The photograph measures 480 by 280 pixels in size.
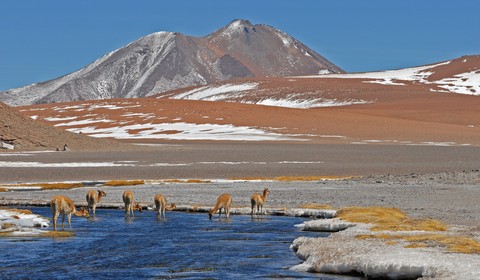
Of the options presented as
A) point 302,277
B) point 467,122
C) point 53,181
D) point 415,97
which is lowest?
point 302,277

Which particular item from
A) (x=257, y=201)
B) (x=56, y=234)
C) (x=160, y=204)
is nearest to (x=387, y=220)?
(x=257, y=201)

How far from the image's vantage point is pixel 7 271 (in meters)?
16.7

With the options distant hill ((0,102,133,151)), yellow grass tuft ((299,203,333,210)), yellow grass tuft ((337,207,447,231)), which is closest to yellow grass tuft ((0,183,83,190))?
yellow grass tuft ((299,203,333,210))

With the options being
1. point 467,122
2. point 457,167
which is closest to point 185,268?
point 457,167

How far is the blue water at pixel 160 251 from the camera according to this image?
1669 cm

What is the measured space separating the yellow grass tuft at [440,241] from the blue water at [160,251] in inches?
95.5

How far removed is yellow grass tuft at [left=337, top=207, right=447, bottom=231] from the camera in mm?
21125

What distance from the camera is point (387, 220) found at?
23078mm

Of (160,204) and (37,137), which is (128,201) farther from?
(37,137)

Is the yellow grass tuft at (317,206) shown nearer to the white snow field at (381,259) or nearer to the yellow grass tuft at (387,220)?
the yellow grass tuft at (387,220)

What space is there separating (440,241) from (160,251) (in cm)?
659

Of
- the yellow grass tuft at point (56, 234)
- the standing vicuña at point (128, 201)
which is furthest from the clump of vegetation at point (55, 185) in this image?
the yellow grass tuft at point (56, 234)

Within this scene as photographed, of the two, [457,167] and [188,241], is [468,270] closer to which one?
[188,241]

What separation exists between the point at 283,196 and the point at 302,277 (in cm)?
1800
